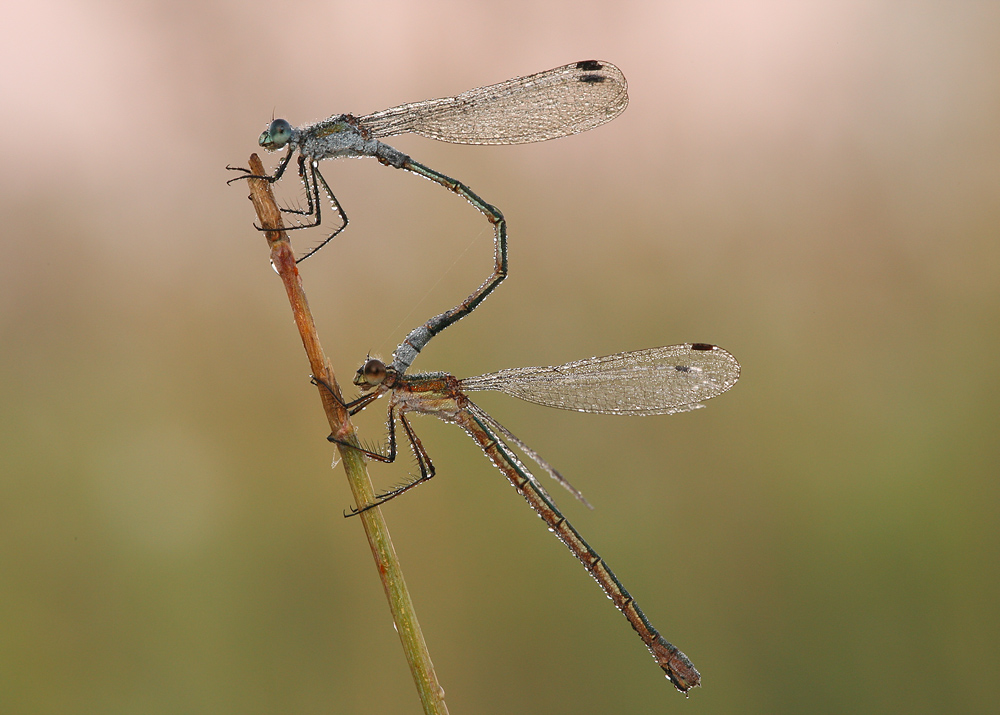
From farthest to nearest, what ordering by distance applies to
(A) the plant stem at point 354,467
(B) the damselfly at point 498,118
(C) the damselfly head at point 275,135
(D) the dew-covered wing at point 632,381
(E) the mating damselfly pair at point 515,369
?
1. (D) the dew-covered wing at point 632,381
2. (B) the damselfly at point 498,118
3. (E) the mating damselfly pair at point 515,369
4. (C) the damselfly head at point 275,135
5. (A) the plant stem at point 354,467

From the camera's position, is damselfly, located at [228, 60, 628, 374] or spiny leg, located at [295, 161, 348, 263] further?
damselfly, located at [228, 60, 628, 374]

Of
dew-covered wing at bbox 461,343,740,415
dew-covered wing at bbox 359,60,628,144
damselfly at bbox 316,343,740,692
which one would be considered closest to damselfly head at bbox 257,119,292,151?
dew-covered wing at bbox 359,60,628,144

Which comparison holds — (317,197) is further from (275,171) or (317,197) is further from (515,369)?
(515,369)

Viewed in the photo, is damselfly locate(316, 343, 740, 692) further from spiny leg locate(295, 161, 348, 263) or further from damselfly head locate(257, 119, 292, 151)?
damselfly head locate(257, 119, 292, 151)

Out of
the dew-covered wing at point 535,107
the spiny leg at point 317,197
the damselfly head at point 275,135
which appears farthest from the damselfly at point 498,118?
the damselfly head at point 275,135

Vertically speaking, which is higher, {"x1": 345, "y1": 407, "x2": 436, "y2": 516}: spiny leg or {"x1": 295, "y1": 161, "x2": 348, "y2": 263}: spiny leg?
{"x1": 295, "y1": 161, "x2": 348, "y2": 263}: spiny leg

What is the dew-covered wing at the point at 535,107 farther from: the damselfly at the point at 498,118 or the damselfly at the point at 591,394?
the damselfly at the point at 591,394

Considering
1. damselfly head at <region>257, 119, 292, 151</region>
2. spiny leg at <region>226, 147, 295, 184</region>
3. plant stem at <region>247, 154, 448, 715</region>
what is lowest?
plant stem at <region>247, 154, 448, 715</region>

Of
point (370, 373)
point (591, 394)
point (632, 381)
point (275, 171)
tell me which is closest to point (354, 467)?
point (370, 373)

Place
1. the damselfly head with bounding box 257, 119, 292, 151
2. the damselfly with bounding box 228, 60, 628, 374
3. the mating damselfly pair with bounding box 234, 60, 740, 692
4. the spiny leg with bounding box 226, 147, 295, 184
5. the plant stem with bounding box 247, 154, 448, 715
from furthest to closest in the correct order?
the damselfly with bounding box 228, 60, 628, 374 < the mating damselfly pair with bounding box 234, 60, 740, 692 < the damselfly head with bounding box 257, 119, 292, 151 < the spiny leg with bounding box 226, 147, 295, 184 < the plant stem with bounding box 247, 154, 448, 715
